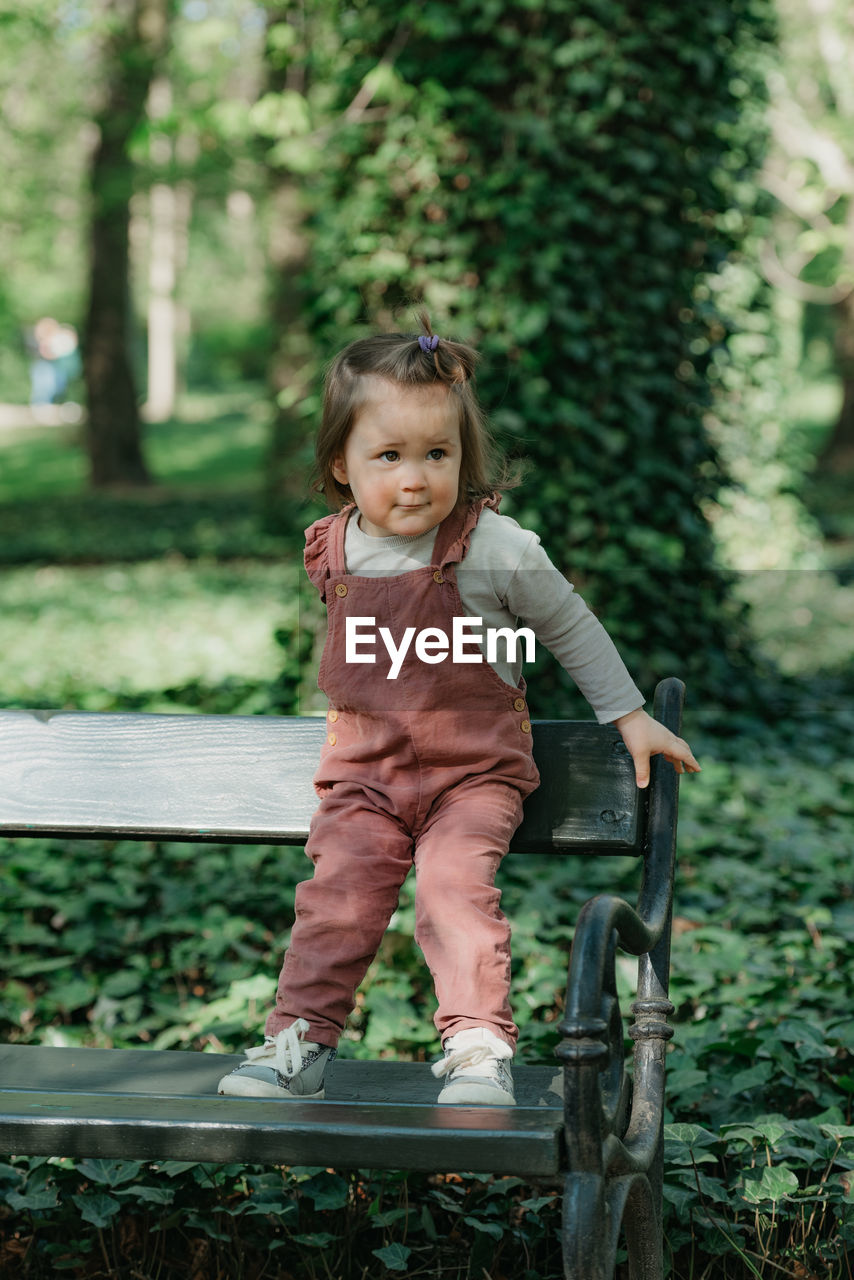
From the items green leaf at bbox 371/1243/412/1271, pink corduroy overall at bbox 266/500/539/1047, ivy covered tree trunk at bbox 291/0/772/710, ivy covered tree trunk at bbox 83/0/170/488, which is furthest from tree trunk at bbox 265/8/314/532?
green leaf at bbox 371/1243/412/1271

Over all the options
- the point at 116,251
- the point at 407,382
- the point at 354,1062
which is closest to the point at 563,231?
the point at 407,382

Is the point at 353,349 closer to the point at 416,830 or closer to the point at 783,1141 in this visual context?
the point at 416,830

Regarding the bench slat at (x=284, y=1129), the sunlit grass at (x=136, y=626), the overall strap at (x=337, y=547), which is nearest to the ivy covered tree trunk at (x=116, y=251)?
the sunlit grass at (x=136, y=626)

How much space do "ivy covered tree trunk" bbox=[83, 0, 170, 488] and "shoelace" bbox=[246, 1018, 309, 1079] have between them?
13.2 metres

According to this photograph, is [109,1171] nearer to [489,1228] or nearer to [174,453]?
[489,1228]

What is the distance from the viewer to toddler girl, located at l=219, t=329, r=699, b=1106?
224 cm

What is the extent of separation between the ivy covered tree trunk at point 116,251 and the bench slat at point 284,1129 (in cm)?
1331

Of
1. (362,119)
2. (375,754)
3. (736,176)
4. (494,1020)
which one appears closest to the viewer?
(494,1020)

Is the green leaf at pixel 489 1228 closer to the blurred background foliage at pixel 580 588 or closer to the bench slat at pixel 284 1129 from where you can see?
the blurred background foliage at pixel 580 588

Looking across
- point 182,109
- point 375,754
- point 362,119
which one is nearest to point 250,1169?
point 375,754

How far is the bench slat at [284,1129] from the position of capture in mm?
1719

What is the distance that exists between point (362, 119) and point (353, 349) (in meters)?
4.31

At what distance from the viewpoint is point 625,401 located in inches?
249

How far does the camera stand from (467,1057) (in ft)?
6.77
